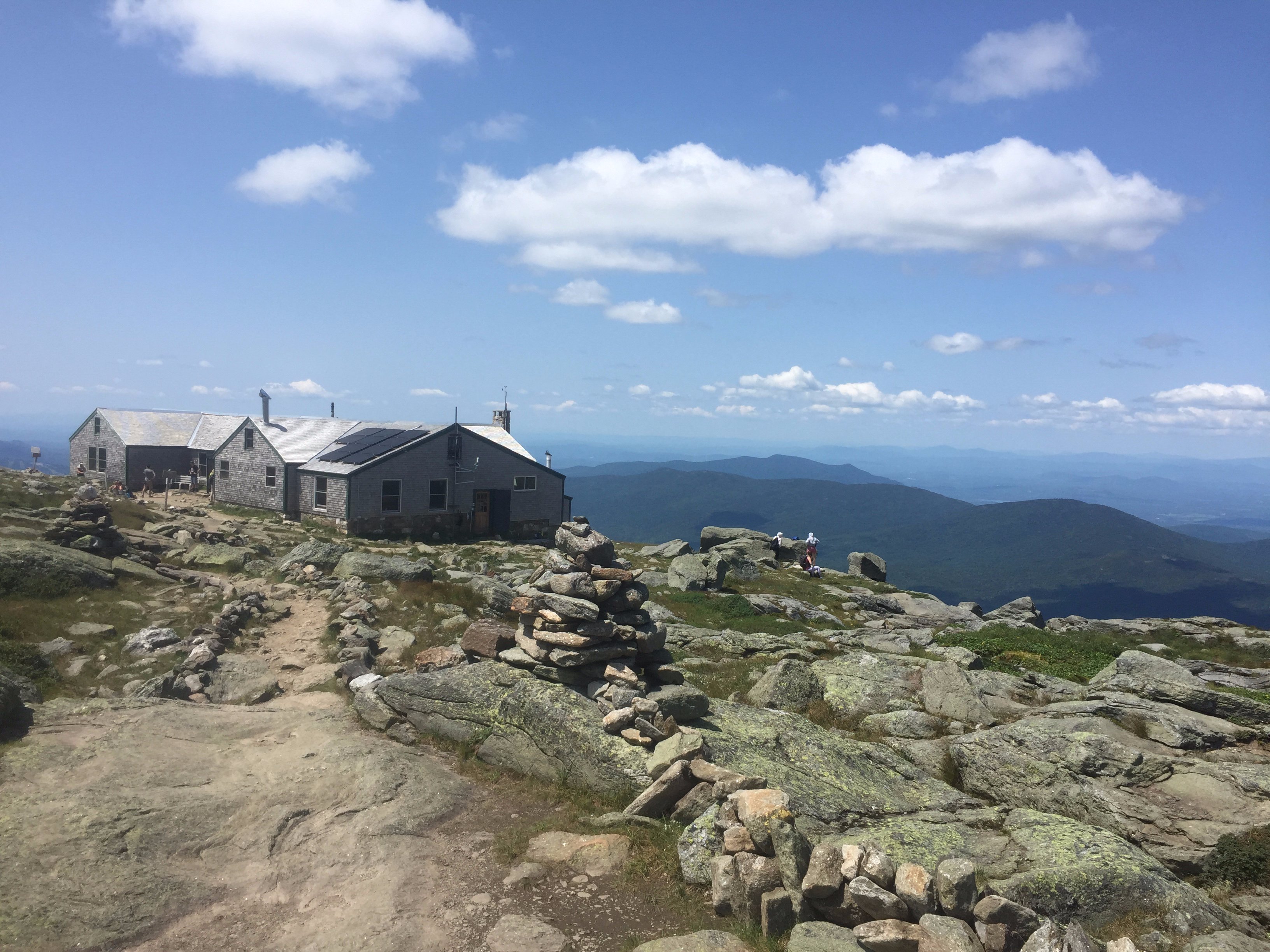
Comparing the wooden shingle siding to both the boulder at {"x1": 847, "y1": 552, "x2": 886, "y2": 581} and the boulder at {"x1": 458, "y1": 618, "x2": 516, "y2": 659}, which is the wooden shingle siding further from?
the boulder at {"x1": 847, "y1": 552, "x2": 886, "y2": 581}

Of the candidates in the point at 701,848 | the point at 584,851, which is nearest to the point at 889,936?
the point at 701,848

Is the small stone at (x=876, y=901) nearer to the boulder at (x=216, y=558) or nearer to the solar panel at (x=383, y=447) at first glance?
the boulder at (x=216, y=558)

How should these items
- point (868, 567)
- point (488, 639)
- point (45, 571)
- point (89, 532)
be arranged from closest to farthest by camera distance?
point (488, 639)
point (45, 571)
point (89, 532)
point (868, 567)

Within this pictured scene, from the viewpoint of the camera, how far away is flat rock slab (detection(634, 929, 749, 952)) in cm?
813

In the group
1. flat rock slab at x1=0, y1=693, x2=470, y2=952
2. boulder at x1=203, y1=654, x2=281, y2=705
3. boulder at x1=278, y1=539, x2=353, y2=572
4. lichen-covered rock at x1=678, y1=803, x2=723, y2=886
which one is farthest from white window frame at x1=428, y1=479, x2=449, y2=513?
lichen-covered rock at x1=678, y1=803, x2=723, y2=886

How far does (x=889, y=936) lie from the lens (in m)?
Answer: 7.97

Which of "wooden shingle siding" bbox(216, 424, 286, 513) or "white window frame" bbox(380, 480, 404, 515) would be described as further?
"wooden shingle siding" bbox(216, 424, 286, 513)

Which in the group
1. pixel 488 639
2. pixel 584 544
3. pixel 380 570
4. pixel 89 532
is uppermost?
pixel 584 544

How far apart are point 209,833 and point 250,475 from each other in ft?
A: 149

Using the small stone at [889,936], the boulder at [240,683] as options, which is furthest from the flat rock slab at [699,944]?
the boulder at [240,683]

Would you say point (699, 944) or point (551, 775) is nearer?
point (699, 944)

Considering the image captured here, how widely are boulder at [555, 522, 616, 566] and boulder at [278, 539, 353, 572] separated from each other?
15910 millimetres

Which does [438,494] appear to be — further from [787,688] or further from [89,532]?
[787,688]

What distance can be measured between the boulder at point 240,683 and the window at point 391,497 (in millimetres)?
27800
